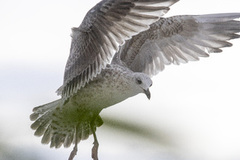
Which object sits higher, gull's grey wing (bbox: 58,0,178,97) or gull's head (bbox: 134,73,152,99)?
gull's grey wing (bbox: 58,0,178,97)

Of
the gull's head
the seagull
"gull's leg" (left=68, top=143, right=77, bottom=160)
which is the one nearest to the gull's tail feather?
the seagull

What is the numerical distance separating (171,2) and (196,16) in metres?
1.58

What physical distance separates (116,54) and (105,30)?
109 centimetres

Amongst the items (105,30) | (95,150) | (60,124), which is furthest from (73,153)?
(105,30)

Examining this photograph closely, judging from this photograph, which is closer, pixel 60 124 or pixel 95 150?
pixel 95 150

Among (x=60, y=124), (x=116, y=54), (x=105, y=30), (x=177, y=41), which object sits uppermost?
(x=105, y=30)

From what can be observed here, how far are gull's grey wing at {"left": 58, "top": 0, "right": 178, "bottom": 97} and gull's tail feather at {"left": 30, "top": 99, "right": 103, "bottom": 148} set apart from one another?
79cm

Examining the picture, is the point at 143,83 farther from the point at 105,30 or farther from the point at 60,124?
the point at 60,124

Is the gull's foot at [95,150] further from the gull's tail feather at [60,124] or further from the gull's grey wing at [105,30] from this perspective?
the gull's grey wing at [105,30]

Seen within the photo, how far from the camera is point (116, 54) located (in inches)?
279

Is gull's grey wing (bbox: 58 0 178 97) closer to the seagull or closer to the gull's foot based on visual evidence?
the seagull

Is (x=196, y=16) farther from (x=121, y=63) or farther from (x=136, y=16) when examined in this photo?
(x=136, y=16)

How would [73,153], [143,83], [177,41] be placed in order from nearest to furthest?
1. [143,83]
2. [73,153]
3. [177,41]

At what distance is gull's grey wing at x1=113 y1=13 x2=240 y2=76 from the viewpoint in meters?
7.19
